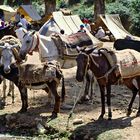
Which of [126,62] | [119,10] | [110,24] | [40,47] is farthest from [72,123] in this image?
[119,10]

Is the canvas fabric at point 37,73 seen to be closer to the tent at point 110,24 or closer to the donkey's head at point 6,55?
the donkey's head at point 6,55

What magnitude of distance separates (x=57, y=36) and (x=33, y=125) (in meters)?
2.47

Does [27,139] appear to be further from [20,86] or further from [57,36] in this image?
[57,36]

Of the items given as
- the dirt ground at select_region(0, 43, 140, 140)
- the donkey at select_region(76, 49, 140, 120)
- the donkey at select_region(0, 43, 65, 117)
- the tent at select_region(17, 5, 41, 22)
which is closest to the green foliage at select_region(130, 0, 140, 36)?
the tent at select_region(17, 5, 41, 22)

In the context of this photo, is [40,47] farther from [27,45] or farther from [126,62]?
[126,62]

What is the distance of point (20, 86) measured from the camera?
34.9ft

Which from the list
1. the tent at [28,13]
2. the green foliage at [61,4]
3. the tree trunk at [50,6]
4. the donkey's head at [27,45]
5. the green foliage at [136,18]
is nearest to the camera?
the donkey's head at [27,45]

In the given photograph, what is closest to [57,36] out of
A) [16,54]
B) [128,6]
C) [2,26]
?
[16,54]

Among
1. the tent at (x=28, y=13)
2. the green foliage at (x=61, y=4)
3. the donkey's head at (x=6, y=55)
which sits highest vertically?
the donkey's head at (x=6, y=55)

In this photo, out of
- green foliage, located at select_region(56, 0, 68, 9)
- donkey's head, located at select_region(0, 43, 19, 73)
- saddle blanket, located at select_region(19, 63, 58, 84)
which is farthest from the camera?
green foliage, located at select_region(56, 0, 68, 9)

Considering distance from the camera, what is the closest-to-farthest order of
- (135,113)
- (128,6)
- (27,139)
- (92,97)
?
1. (27,139)
2. (135,113)
3. (92,97)
4. (128,6)

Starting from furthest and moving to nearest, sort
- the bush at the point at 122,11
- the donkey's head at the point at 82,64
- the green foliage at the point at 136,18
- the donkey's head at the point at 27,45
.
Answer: the bush at the point at 122,11
the green foliage at the point at 136,18
the donkey's head at the point at 27,45
the donkey's head at the point at 82,64

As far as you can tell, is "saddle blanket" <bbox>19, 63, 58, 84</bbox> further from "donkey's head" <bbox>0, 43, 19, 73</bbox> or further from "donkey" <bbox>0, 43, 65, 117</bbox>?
"donkey's head" <bbox>0, 43, 19, 73</bbox>

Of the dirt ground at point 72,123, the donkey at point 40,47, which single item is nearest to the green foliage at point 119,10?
the dirt ground at point 72,123
